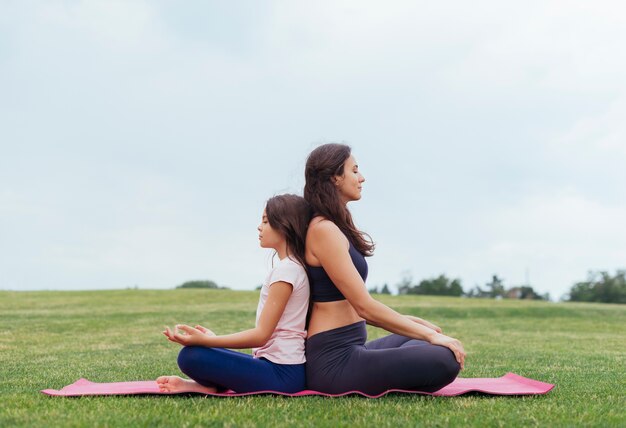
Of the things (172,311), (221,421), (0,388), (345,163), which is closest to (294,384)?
(221,421)

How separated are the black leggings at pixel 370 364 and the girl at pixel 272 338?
6.7 inches

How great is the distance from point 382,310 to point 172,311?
19.2 metres

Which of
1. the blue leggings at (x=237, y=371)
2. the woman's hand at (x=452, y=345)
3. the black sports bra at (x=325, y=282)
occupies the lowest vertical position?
the blue leggings at (x=237, y=371)

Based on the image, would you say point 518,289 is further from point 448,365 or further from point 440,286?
point 448,365

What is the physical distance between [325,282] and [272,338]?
1.97 feet

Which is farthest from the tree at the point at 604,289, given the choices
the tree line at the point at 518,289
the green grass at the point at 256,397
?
the green grass at the point at 256,397

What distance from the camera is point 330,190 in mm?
5098

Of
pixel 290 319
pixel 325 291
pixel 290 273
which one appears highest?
pixel 290 273

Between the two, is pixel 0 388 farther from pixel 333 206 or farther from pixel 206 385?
pixel 333 206

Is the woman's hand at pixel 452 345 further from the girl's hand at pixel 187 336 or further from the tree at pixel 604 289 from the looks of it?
the tree at pixel 604 289

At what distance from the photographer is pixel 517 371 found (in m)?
8.02

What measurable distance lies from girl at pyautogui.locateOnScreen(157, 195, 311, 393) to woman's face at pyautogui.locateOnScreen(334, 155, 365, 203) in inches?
11.8

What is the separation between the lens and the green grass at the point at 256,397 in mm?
4234

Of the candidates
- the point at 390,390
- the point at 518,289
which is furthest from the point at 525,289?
the point at 390,390
